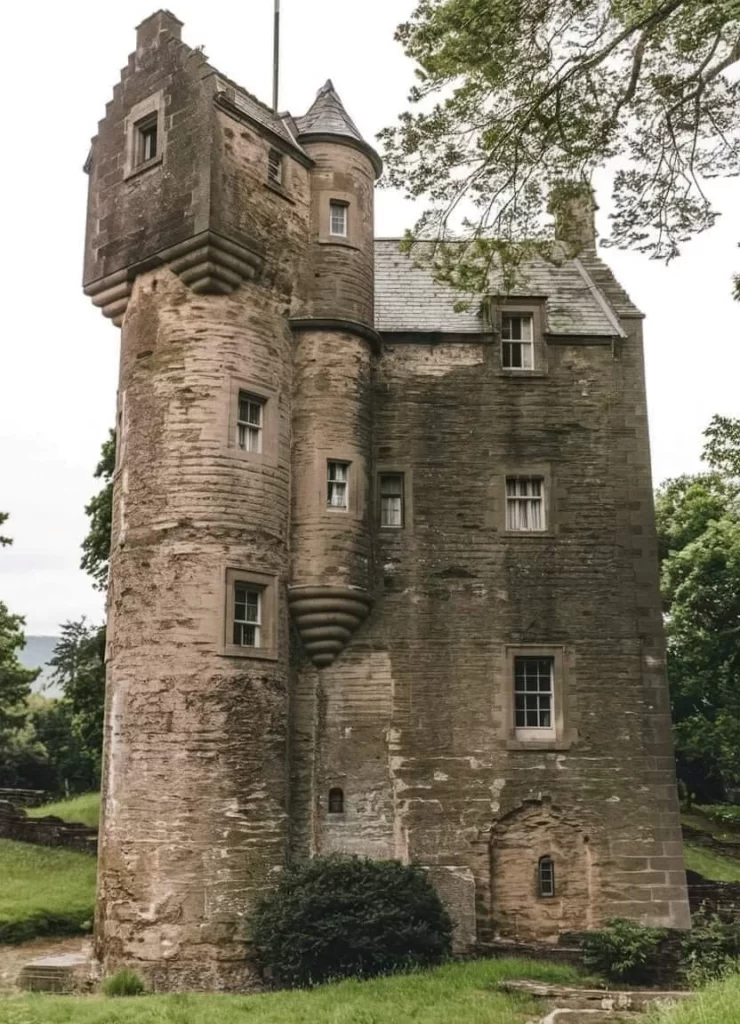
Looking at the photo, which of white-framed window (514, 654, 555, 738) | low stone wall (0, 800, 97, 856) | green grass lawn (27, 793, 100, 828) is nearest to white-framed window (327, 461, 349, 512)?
white-framed window (514, 654, 555, 738)

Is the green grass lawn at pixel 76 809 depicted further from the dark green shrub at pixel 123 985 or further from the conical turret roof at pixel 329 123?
the conical turret roof at pixel 329 123

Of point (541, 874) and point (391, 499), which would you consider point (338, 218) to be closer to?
point (391, 499)

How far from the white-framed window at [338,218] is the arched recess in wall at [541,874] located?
1289 centimetres

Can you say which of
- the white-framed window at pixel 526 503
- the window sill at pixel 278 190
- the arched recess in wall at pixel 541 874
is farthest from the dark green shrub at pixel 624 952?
the window sill at pixel 278 190

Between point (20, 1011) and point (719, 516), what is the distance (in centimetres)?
2971

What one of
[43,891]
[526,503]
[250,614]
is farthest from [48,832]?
[526,503]

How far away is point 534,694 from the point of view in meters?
21.6

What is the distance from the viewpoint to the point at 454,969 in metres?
17.4

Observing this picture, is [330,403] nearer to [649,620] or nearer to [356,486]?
[356,486]

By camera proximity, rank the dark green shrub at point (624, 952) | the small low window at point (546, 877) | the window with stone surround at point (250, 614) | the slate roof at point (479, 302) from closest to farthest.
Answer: the dark green shrub at point (624, 952)
the window with stone surround at point (250, 614)
the small low window at point (546, 877)
the slate roof at point (479, 302)

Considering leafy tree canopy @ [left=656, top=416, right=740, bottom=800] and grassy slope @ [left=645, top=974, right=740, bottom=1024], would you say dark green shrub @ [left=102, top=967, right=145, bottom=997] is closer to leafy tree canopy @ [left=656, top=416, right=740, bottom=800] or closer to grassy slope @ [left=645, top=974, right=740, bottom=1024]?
grassy slope @ [left=645, top=974, right=740, bottom=1024]

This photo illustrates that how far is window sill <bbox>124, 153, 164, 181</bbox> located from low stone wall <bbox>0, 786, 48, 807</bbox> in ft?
86.2

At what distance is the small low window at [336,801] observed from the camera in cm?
2069

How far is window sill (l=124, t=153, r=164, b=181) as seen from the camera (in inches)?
845
